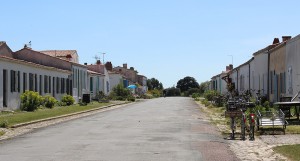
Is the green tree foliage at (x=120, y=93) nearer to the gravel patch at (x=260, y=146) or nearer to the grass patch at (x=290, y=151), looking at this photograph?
the gravel patch at (x=260, y=146)

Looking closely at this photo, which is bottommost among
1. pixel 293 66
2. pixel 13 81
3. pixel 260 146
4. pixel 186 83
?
pixel 260 146

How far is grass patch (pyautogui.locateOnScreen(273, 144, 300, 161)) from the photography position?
11359mm

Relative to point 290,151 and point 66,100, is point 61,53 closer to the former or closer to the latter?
point 66,100

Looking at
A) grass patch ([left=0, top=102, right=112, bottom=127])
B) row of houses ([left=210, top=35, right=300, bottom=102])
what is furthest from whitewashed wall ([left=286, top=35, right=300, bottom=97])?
grass patch ([left=0, top=102, right=112, bottom=127])

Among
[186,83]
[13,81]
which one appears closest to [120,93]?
[13,81]

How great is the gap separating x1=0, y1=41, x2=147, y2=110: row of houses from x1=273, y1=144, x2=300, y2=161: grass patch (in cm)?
2184

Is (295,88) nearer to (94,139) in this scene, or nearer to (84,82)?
(94,139)

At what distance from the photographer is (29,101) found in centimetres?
3362

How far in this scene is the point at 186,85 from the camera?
5448 inches

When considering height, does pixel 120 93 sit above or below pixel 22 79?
below

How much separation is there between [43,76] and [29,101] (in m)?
7.69

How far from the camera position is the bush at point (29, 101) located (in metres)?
33.4

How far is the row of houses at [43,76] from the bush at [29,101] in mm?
559

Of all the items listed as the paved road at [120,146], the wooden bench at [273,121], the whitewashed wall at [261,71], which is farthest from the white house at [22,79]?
the wooden bench at [273,121]
